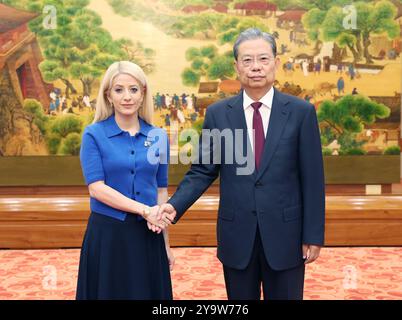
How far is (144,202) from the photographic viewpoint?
225cm

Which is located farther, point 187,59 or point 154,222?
point 187,59

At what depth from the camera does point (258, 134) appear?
2100 millimetres

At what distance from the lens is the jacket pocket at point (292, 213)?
206 centimetres

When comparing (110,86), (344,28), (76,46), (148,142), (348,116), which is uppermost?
(344,28)

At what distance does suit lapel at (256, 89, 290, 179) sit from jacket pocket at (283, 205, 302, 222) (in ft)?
0.69

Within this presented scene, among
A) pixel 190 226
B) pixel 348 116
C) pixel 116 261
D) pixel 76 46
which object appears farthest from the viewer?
pixel 348 116

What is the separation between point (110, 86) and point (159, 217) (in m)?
0.69

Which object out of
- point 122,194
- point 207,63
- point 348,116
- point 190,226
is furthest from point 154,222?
point 348,116

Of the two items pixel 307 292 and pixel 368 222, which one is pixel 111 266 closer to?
pixel 307 292

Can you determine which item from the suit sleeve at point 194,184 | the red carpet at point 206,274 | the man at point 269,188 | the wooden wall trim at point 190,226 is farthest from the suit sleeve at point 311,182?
the wooden wall trim at point 190,226

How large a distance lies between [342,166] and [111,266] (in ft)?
15.7

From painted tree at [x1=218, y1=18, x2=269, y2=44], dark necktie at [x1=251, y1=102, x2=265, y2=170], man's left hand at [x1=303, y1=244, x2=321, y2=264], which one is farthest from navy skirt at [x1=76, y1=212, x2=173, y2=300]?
painted tree at [x1=218, y1=18, x2=269, y2=44]

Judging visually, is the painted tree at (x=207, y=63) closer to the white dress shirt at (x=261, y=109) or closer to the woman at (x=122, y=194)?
the woman at (x=122, y=194)

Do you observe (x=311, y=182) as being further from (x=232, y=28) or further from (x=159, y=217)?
(x=232, y=28)
